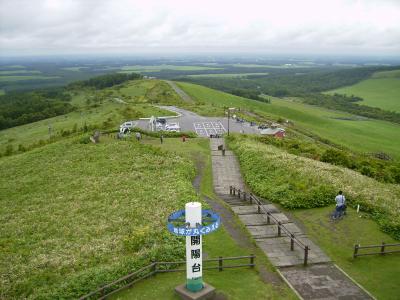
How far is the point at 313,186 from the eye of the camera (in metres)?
30.5

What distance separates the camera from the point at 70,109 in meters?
116

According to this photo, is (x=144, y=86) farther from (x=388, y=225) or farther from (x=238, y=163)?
(x=388, y=225)

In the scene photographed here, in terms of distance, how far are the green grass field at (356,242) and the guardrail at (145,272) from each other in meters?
5.12

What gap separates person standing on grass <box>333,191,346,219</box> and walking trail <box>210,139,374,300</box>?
2931mm

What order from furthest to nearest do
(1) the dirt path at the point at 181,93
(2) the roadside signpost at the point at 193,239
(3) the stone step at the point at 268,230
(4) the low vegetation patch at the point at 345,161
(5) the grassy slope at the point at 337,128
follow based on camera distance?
(1) the dirt path at the point at 181,93 < (5) the grassy slope at the point at 337,128 < (4) the low vegetation patch at the point at 345,161 < (3) the stone step at the point at 268,230 < (2) the roadside signpost at the point at 193,239

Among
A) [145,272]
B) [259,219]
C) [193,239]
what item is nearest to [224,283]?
[193,239]

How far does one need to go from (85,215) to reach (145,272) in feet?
37.9

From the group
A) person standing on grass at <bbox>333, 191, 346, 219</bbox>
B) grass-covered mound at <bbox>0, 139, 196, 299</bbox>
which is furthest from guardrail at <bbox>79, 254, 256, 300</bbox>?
person standing on grass at <bbox>333, 191, 346, 219</bbox>

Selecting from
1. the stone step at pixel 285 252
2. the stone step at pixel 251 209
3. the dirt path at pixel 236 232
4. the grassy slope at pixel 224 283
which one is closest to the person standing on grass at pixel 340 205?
the stone step at pixel 285 252

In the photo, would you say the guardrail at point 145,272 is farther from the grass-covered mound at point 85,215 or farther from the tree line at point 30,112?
the tree line at point 30,112

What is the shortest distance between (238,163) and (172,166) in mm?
6977

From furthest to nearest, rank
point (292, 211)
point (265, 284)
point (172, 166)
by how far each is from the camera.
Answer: point (172, 166) < point (292, 211) < point (265, 284)

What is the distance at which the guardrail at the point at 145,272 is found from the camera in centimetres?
1762

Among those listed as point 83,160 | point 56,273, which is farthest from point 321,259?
point 83,160
